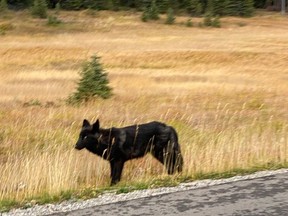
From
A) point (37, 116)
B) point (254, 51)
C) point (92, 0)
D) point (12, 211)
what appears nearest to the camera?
point (12, 211)

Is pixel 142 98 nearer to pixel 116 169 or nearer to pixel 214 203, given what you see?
pixel 116 169

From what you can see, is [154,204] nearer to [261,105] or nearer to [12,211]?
[12,211]

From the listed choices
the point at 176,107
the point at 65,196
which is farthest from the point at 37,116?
the point at 65,196

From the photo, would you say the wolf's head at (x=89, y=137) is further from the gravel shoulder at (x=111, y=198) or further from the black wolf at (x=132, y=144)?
the gravel shoulder at (x=111, y=198)

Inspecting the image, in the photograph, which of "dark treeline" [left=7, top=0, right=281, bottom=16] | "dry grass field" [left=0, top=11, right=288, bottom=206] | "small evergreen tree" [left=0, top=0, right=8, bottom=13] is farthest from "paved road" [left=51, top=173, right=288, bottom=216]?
"dark treeline" [left=7, top=0, right=281, bottom=16]

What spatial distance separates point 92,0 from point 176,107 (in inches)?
2173

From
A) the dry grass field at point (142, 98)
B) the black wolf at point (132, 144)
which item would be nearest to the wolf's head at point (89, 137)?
the black wolf at point (132, 144)

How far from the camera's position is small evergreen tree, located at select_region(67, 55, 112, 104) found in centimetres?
1950

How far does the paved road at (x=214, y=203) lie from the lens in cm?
591

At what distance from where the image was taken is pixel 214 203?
20.2 feet

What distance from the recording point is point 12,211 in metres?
6.14

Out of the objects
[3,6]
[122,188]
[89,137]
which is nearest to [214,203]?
[122,188]

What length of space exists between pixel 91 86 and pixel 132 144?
447 inches

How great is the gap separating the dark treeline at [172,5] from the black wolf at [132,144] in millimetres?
62943
